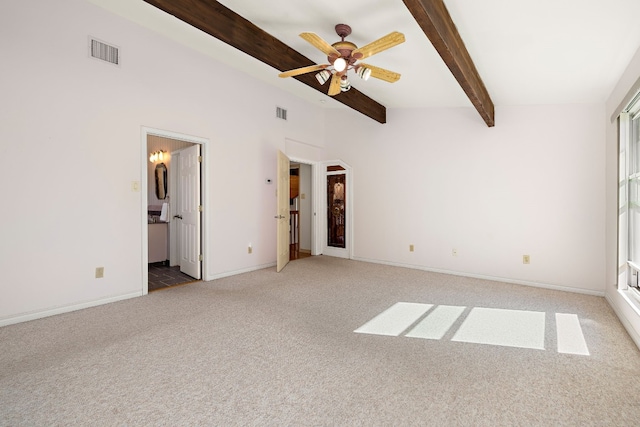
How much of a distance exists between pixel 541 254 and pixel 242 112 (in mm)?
4880

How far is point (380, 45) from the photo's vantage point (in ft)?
9.46

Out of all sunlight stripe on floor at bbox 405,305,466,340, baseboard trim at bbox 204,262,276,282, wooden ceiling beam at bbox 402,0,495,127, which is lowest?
sunlight stripe on floor at bbox 405,305,466,340

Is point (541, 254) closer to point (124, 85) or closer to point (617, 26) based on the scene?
point (617, 26)

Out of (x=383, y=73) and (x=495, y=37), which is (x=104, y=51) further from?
(x=495, y=37)

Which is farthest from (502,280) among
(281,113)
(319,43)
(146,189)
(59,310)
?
(59,310)

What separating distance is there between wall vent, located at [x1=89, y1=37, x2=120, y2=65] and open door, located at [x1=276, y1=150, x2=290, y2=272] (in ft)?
7.93

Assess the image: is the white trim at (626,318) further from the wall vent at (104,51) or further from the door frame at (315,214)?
the wall vent at (104,51)

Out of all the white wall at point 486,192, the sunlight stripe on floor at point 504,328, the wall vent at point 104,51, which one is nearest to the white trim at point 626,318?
the sunlight stripe on floor at point 504,328

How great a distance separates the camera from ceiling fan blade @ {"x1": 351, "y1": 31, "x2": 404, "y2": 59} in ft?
8.86

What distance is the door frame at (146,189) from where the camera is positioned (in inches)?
151

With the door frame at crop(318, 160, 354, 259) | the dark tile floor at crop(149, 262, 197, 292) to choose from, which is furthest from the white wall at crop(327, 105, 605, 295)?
the dark tile floor at crop(149, 262, 197, 292)

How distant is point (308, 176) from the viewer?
715 cm

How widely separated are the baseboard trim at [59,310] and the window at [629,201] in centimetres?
531

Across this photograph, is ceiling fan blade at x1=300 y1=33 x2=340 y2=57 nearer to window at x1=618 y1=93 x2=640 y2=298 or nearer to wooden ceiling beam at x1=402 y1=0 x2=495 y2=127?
wooden ceiling beam at x1=402 y1=0 x2=495 y2=127
